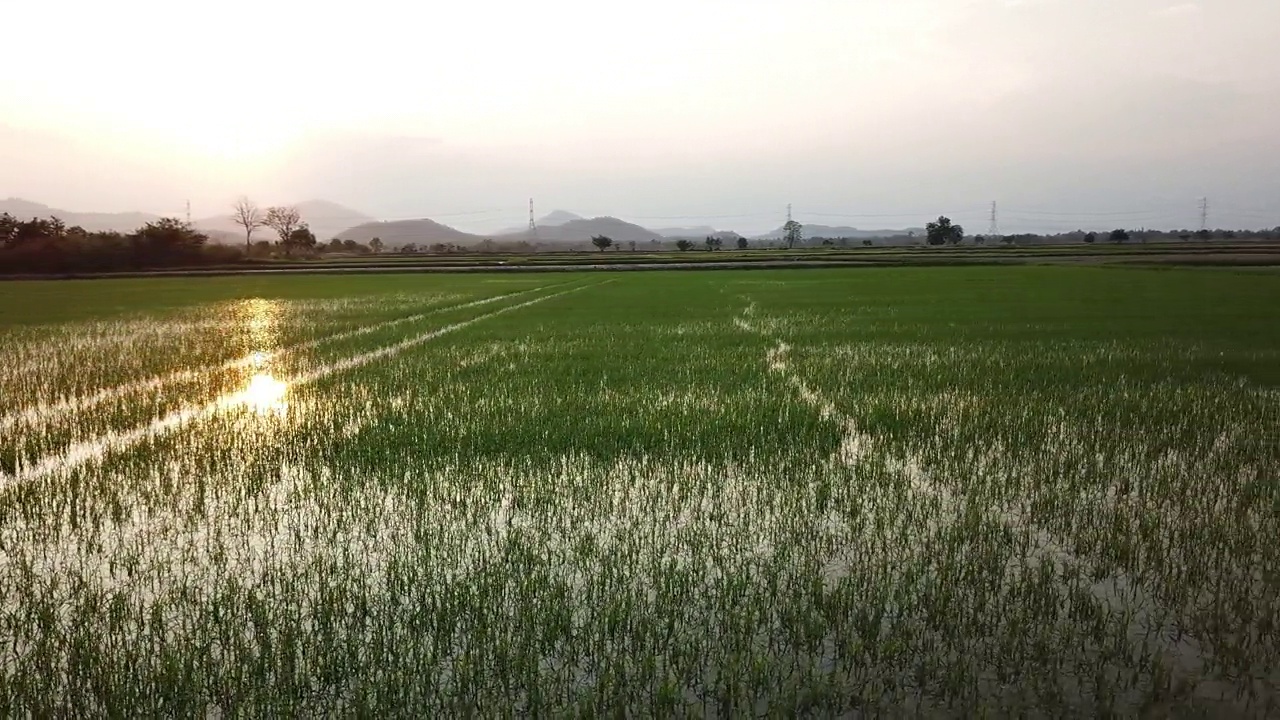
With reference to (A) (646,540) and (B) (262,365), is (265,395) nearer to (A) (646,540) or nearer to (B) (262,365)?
(B) (262,365)

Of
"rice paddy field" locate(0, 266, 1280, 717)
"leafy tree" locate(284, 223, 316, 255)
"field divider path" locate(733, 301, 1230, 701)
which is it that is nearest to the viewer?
"rice paddy field" locate(0, 266, 1280, 717)

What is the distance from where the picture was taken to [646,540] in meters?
5.14

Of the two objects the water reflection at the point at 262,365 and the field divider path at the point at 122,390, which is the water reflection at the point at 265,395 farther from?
the field divider path at the point at 122,390

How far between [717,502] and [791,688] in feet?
8.80

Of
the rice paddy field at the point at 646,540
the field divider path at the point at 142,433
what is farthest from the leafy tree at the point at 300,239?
the rice paddy field at the point at 646,540

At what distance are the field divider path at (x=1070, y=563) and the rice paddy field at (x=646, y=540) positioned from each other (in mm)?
31

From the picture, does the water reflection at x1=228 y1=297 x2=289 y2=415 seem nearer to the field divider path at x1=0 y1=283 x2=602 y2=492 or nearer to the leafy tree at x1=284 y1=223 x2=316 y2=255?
the field divider path at x1=0 y1=283 x2=602 y2=492

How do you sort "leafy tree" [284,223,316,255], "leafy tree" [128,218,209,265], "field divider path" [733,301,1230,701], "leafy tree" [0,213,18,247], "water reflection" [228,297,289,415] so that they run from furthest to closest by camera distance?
"leafy tree" [284,223,316,255] → "leafy tree" [0,213,18,247] → "leafy tree" [128,218,209,265] → "water reflection" [228,297,289,415] → "field divider path" [733,301,1230,701]

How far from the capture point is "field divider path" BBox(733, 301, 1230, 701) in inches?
140

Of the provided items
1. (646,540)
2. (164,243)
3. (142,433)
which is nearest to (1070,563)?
(646,540)

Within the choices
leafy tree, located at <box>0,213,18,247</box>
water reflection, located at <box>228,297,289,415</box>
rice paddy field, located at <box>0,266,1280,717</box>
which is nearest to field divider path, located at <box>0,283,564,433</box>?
rice paddy field, located at <box>0,266,1280,717</box>

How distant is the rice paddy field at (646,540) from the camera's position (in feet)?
11.1

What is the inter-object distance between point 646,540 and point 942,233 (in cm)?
13721

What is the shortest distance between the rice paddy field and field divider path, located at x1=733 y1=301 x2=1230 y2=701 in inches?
1.2
